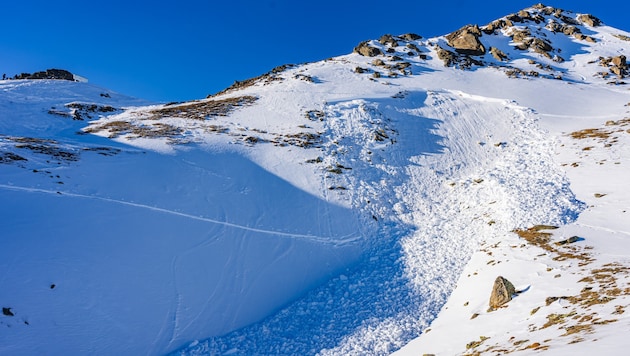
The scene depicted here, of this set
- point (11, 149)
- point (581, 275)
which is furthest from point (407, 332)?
point (11, 149)

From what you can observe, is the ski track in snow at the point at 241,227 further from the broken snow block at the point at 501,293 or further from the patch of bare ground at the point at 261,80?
the patch of bare ground at the point at 261,80

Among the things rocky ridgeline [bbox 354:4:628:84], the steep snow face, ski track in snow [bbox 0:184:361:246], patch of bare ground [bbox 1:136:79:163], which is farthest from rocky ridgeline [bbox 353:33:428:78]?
patch of bare ground [bbox 1:136:79:163]

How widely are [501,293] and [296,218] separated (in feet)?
36.2

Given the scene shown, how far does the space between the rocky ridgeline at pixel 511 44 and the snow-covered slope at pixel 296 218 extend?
45.4 ft

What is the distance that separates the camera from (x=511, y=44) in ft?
188

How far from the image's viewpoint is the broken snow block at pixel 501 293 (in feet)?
40.2

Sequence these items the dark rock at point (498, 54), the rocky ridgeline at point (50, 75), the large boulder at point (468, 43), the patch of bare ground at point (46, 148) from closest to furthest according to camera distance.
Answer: the patch of bare ground at point (46, 148)
the rocky ridgeline at point (50, 75)
the dark rock at point (498, 54)
the large boulder at point (468, 43)

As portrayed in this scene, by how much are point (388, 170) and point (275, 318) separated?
14620 mm

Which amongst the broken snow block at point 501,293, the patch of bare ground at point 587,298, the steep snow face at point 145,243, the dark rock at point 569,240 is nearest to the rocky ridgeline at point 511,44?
the steep snow face at point 145,243

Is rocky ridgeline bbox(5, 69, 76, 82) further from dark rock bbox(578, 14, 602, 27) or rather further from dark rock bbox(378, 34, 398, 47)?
dark rock bbox(578, 14, 602, 27)

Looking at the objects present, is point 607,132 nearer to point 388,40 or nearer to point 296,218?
point 296,218

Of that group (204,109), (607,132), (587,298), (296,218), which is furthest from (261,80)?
(587,298)

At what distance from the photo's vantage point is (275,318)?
14.9 m

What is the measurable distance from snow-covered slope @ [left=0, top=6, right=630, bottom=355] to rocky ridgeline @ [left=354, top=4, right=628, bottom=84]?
1385cm
